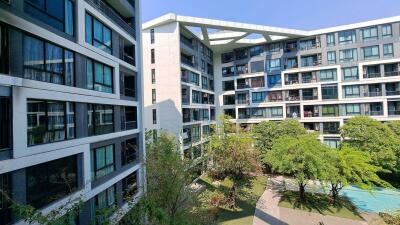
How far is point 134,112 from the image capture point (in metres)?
20.0

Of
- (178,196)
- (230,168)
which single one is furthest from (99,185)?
(230,168)

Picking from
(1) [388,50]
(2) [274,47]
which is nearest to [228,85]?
(2) [274,47]

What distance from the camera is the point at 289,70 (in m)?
42.3

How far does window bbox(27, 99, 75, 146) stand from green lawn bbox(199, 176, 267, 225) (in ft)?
47.3

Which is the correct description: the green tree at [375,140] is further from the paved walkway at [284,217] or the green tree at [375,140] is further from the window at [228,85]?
the window at [228,85]

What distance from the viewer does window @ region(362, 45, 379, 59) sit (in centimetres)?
3716

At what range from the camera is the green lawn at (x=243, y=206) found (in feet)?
68.7

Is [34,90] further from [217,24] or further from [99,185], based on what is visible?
[217,24]

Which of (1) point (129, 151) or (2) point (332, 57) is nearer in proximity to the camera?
(1) point (129, 151)

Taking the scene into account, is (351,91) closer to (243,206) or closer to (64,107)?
(243,206)

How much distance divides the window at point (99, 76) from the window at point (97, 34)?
1173 millimetres

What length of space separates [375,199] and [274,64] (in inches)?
1024

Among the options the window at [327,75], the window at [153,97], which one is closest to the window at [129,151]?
the window at [153,97]

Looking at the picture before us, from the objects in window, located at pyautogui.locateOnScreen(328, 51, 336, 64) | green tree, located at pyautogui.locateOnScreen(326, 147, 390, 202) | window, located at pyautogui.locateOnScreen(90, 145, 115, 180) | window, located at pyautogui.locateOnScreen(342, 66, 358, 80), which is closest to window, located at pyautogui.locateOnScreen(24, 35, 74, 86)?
window, located at pyautogui.locateOnScreen(90, 145, 115, 180)
